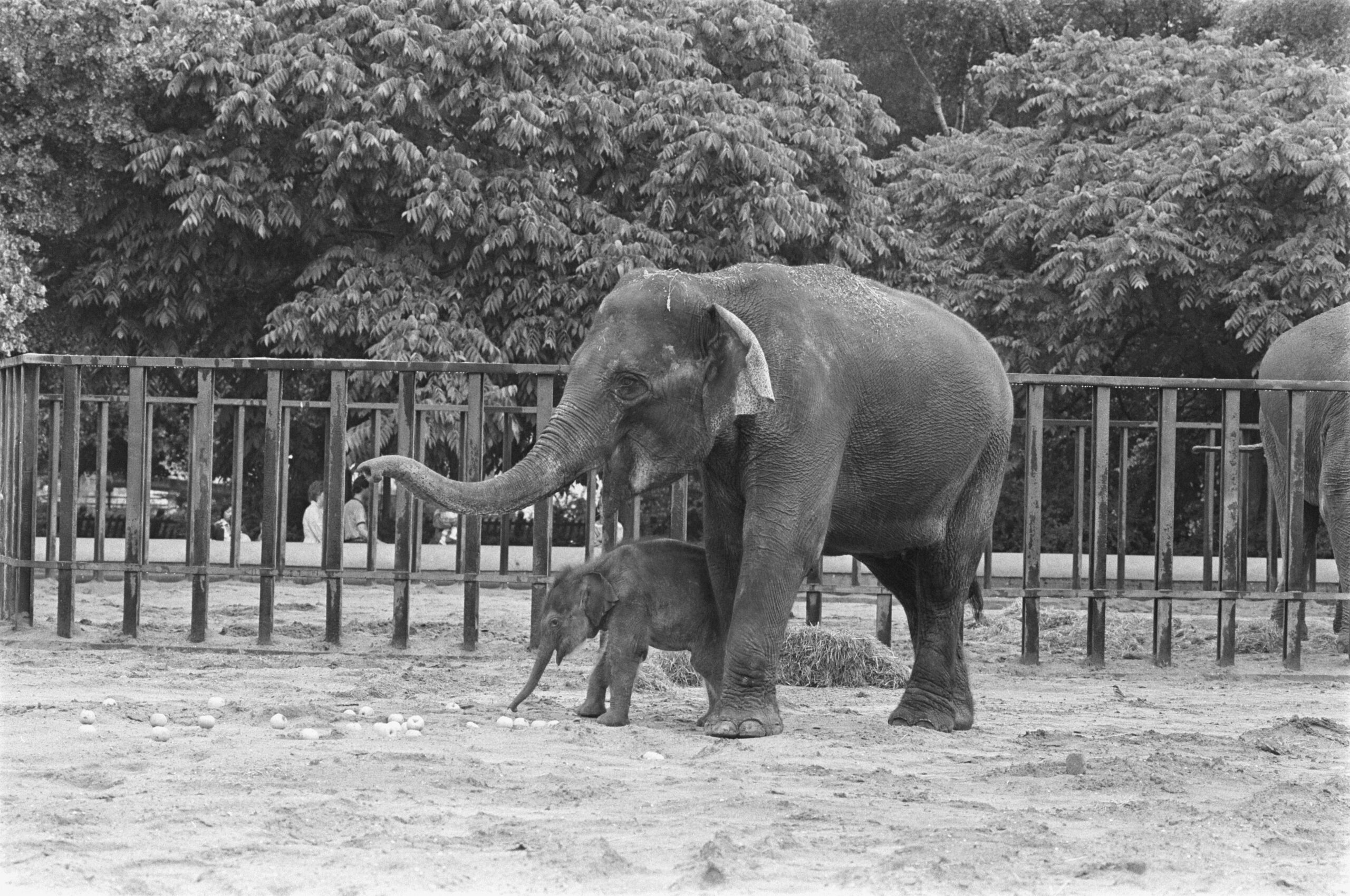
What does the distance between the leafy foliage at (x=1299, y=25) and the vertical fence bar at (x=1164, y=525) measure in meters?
16.8

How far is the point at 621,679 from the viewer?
7094 mm

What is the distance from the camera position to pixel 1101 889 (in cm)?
432

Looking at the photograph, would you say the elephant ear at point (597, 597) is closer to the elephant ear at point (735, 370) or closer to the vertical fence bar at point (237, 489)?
the elephant ear at point (735, 370)

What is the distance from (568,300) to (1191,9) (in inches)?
562

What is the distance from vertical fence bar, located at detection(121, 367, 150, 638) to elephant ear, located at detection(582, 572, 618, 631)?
14.2 feet

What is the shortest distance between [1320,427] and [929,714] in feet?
19.0

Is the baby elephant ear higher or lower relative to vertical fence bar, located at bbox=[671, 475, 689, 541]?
higher

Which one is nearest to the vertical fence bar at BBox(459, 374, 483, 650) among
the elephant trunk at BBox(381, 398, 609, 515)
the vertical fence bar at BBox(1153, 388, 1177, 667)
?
the elephant trunk at BBox(381, 398, 609, 515)

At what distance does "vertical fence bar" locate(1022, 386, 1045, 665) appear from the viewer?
10.5 metres

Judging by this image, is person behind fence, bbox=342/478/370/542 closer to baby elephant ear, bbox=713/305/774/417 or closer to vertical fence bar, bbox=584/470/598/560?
vertical fence bar, bbox=584/470/598/560

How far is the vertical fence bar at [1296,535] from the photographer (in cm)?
1074

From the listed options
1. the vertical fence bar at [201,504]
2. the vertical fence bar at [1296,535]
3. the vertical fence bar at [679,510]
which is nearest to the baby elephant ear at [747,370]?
the vertical fence bar at [679,510]

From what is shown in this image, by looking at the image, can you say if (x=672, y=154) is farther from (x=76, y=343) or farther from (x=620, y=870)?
(x=620, y=870)

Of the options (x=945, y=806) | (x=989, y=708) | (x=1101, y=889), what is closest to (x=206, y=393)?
(x=989, y=708)
